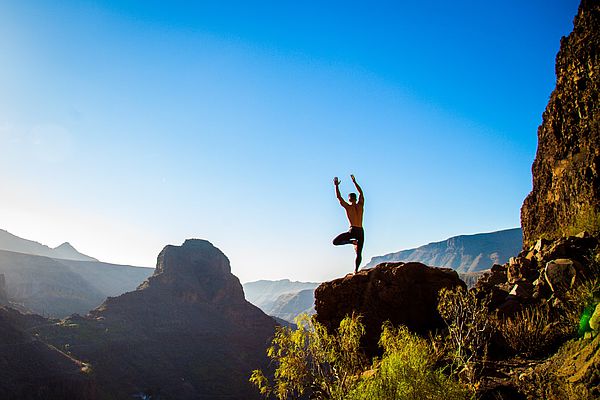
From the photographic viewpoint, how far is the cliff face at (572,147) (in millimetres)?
11117

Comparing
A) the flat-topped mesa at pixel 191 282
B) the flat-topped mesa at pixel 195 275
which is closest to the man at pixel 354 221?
the flat-topped mesa at pixel 191 282

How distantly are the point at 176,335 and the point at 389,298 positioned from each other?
9472cm

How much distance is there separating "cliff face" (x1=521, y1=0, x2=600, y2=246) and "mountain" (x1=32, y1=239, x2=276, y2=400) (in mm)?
66526

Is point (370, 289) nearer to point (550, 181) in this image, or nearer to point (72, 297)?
point (550, 181)

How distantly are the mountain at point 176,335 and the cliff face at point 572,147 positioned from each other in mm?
66526

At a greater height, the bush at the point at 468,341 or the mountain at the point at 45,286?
the bush at the point at 468,341

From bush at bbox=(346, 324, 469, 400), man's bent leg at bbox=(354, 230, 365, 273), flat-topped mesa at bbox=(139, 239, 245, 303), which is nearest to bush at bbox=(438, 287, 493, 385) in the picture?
bush at bbox=(346, 324, 469, 400)

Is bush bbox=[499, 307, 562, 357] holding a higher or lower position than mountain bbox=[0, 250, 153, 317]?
higher

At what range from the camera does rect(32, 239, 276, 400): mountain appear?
Answer: 69.2 metres

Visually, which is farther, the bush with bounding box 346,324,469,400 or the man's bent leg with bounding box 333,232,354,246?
the man's bent leg with bounding box 333,232,354,246

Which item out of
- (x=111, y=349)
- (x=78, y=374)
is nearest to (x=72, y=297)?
(x=111, y=349)

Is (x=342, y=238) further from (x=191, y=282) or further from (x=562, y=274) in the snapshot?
(x=191, y=282)

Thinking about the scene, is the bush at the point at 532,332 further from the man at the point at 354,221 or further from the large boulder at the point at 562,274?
the man at the point at 354,221

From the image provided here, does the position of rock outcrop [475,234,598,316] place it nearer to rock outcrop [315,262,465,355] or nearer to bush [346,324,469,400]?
rock outcrop [315,262,465,355]
